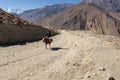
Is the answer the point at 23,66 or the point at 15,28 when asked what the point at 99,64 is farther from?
the point at 15,28

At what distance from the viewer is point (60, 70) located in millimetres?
16500

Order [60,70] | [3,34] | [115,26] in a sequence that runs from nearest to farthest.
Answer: [60,70], [3,34], [115,26]

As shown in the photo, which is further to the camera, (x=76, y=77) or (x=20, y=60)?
(x=20, y=60)

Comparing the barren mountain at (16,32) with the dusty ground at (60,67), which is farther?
the barren mountain at (16,32)

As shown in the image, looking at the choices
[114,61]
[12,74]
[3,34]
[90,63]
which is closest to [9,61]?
[12,74]

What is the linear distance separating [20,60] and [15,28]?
15682mm

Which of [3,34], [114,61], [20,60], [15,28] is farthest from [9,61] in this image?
[15,28]

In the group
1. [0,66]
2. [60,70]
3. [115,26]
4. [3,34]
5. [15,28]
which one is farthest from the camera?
[115,26]

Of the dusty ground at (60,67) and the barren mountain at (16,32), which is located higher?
the barren mountain at (16,32)

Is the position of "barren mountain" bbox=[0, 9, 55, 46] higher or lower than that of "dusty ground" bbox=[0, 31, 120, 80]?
higher

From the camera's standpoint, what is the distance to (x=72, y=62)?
61.3 ft

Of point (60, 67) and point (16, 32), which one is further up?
point (16, 32)

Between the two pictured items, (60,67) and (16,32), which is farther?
(16,32)

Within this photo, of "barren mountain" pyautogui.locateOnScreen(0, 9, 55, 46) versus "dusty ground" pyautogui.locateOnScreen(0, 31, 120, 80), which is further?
"barren mountain" pyautogui.locateOnScreen(0, 9, 55, 46)
